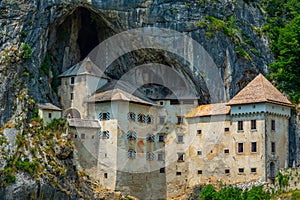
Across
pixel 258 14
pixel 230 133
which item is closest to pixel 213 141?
pixel 230 133

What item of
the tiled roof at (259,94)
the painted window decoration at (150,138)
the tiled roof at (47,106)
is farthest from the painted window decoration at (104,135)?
the tiled roof at (259,94)

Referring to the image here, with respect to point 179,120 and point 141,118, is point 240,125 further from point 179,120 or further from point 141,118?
point 141,118

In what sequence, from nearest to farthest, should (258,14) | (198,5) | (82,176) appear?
(82,176) < (198,5) < (258,14)

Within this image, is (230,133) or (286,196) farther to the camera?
(230,133)

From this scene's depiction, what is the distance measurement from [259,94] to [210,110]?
6.40 meters

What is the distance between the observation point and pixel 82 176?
284 ft

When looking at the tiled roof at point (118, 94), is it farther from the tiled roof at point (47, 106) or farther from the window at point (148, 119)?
the tiled roof at point (47, 106)

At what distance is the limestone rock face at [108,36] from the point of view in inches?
3410

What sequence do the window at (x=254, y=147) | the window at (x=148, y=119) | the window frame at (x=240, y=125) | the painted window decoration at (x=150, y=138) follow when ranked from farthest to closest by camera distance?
the window at (x=148, y=119) → the painted window decoration at (x=150, y=138) → the window frame at (x=240, y=125) → the window at (x=254, y=147)

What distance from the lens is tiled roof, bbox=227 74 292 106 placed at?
280ft

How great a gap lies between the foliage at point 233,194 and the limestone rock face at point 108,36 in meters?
12.2

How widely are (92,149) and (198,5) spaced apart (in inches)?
840

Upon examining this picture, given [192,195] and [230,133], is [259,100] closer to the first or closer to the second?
[230,133]

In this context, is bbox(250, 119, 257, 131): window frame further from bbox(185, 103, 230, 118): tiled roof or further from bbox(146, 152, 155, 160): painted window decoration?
bbox(146, 152, 155, 160): painted window decoration
